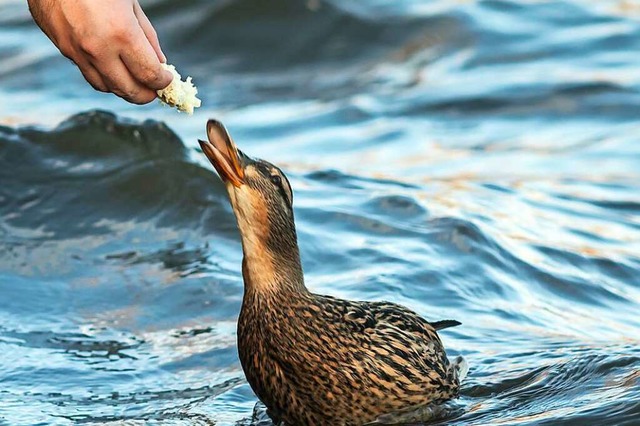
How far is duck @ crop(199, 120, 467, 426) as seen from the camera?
6109mm

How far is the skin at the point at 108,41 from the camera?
15.5 ft

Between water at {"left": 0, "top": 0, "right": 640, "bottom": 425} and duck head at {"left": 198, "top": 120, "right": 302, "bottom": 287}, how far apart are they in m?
0.81

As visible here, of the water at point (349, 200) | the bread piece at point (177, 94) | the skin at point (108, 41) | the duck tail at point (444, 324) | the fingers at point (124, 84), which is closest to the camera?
the skin at point (108, 41)

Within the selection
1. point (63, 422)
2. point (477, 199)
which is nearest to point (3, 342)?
point (63, 422)

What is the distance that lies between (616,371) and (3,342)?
317cm

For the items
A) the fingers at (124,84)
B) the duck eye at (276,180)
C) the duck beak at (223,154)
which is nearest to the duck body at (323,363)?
the duck eye at (276,180)

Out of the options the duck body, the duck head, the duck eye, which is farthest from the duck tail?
the duck eye

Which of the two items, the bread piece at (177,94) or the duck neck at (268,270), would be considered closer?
the bread piece at (177,94)

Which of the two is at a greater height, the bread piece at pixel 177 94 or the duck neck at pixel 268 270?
the bread piece at pixel 177 94

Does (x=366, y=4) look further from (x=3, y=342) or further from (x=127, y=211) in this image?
Result: (x=3, y=342)

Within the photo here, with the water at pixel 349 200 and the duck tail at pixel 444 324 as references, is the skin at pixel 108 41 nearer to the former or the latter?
the water at pixel 349 200

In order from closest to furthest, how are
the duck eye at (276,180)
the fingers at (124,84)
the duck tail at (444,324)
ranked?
the fingers at (124,84)
the duck eye at (276,180)
the duck tail at (444,324)

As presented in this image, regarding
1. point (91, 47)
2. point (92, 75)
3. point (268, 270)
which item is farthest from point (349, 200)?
point (91, 47)

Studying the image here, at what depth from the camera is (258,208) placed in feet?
19.8
